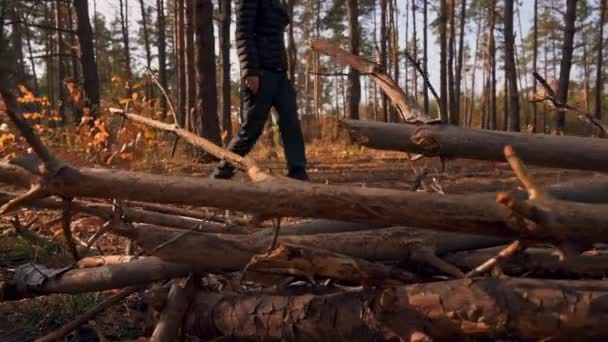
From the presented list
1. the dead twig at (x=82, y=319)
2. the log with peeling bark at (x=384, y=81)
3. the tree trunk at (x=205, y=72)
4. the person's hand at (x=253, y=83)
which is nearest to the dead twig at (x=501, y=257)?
the log with peeling bark at (x=384, y=81)

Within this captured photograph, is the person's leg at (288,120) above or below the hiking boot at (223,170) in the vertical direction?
above

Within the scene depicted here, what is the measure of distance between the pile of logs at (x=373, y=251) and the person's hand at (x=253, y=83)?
227 cm

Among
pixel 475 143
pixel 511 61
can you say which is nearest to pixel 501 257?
pixel 475 143

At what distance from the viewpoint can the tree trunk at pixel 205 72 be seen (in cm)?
855

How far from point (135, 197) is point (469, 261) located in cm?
101

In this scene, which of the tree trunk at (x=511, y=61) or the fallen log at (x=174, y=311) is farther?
the tree trunk at (x=511, y=61)

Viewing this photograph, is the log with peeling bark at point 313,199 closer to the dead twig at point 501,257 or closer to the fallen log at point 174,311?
the dead twig at point 501,257

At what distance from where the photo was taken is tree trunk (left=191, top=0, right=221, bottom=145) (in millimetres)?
8547

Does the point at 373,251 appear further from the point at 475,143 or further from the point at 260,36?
the point at 260,36

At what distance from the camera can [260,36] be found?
429 cm

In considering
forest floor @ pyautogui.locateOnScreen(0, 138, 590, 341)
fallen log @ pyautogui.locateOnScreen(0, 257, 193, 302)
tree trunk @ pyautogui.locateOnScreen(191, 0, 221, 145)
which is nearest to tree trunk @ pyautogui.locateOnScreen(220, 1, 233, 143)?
tree trunk @ pyautogui.locateOnScreen(191, 0, 221, 145)

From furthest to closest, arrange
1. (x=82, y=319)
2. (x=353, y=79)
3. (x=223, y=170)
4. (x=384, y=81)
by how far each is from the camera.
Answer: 1. (x=353, y=79)
2. (x=223, y=170)
3. (x=384, y=81)
4. (x=82, y=319)

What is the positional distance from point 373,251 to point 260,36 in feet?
9.63

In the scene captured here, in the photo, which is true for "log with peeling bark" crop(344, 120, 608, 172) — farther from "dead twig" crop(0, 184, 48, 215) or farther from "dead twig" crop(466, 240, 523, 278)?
"dead twig" crop(0, 184, 48, 215)
